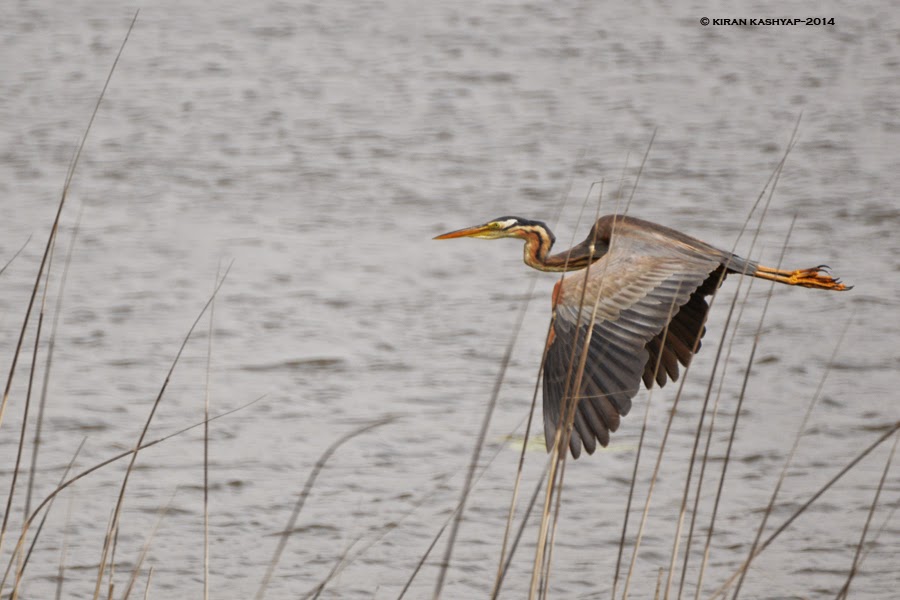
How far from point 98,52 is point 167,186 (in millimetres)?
2418

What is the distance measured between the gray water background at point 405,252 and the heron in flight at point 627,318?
0.23 meters

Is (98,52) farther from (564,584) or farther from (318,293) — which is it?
(564,584)

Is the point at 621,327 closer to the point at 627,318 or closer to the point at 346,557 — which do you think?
the point at 627,318

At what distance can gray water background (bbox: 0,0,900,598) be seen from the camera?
3.57 meters

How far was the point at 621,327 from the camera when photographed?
2.84 metres

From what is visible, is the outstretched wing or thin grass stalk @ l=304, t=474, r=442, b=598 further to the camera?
the outstretched wing

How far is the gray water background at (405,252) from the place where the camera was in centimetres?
357

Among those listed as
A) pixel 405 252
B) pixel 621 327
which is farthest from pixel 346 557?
pixel 405 252

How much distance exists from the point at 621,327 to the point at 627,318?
2cm

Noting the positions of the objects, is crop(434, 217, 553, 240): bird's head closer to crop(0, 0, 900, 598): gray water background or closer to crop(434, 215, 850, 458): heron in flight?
crop(434, 215, 850, 458): heron in flight

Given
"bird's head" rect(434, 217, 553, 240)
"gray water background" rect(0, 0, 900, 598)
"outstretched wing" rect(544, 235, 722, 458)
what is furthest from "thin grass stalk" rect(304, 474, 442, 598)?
"bird's head" rect(434, 217, 553, 240)

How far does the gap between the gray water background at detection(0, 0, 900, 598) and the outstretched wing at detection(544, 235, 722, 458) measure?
0.23 m

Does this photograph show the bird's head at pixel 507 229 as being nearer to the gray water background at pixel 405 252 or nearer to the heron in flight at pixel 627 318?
the heron in flight at pixel 627 318

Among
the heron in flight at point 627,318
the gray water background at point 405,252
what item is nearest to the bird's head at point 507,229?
the heron in flight at point 627,318
